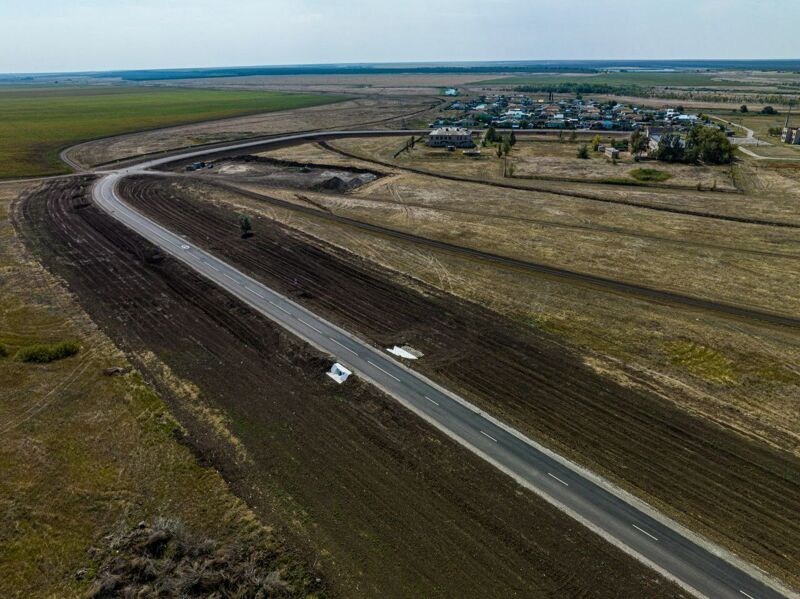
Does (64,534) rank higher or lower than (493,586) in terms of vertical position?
higher

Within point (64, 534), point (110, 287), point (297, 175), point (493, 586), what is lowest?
point (493, 586)

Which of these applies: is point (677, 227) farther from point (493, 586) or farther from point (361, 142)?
point (361, 142)

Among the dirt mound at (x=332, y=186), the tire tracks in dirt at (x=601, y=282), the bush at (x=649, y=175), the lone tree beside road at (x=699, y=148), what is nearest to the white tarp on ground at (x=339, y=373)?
the tire tracks in dirt at (x=601, y=282)

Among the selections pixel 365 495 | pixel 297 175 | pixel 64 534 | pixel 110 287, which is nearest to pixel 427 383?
pixel 365 495

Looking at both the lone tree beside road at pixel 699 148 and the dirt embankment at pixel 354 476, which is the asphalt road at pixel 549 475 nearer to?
the dirt embankment at pixel 354 476

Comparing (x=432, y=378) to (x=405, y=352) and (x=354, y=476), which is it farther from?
(x=354, y=476)

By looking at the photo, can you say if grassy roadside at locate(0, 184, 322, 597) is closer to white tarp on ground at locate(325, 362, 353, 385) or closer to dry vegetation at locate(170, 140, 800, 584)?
white tarp on ground at locate(325, 362, 353, 385)

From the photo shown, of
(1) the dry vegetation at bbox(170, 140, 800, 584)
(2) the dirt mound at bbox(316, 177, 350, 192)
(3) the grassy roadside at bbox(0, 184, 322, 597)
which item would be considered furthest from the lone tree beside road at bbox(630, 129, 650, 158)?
(3) the grassy roadside at bbox(0, 184, 322, 597)
